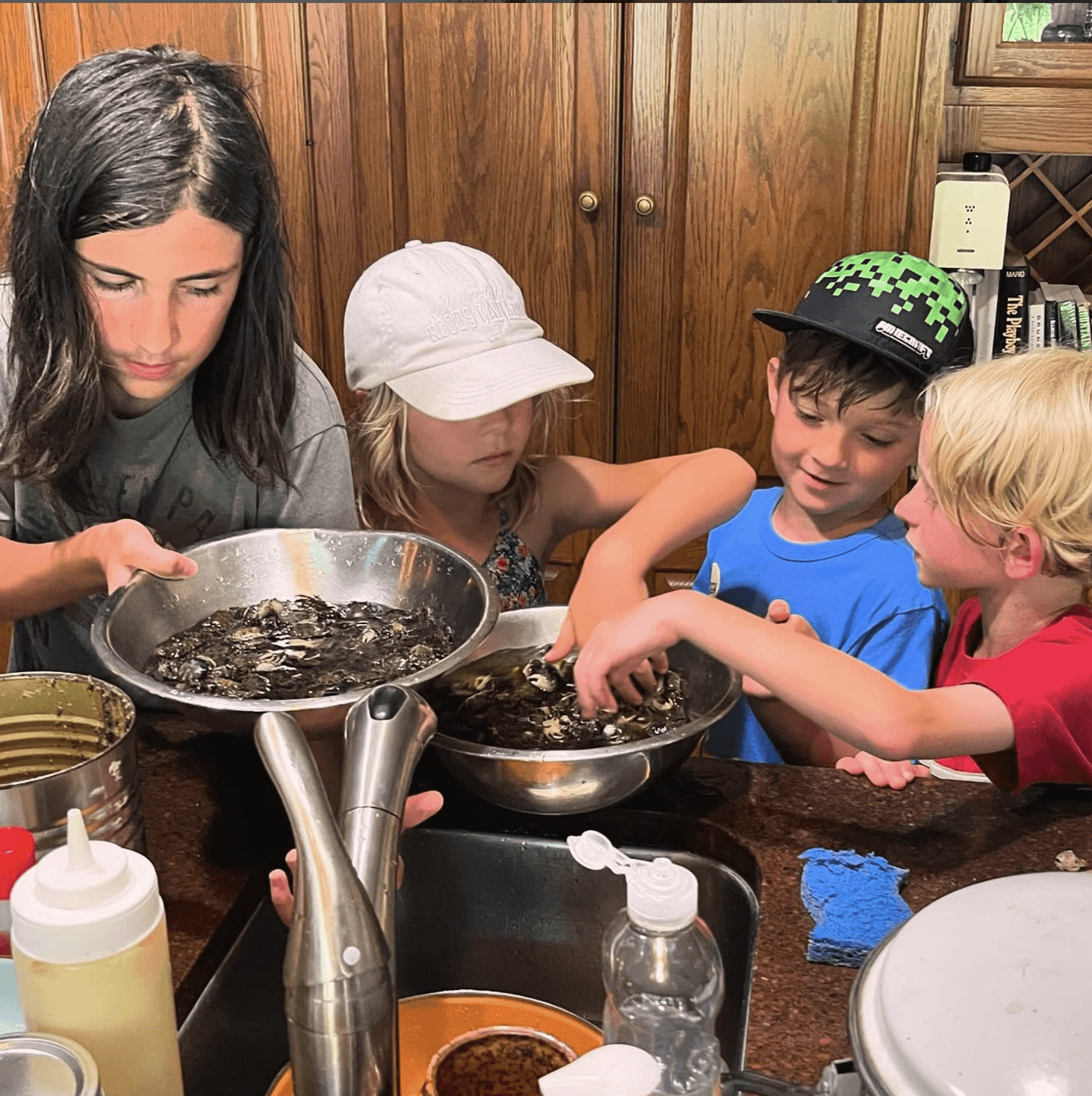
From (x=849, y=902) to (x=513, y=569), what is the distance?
801 mm

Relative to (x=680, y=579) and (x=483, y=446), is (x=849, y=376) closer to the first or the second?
(x=483, y=446)

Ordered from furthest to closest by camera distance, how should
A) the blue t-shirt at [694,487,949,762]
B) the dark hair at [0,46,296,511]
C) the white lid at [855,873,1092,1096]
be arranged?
1. the blue t-shirt at [694,487,949,762]
2. the dark hair at [0,46,296,511]
3. the white lid at [855,873,1092,1096]

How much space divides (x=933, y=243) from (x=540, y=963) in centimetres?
181

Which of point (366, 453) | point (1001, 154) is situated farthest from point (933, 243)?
point (366, 453)

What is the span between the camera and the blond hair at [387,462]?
4.79ft

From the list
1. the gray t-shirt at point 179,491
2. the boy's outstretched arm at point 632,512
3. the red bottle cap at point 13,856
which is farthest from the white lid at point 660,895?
the gray t-shirt at point 179,491

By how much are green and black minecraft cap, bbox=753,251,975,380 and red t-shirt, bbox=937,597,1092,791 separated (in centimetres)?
40

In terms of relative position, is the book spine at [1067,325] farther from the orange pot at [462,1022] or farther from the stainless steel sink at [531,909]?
the orange pot at [462,1022]

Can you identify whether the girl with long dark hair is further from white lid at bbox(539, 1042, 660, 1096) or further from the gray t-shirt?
white lid at bbox(539, 1042, 660, 1096)

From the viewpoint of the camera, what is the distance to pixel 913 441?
4.72 feet

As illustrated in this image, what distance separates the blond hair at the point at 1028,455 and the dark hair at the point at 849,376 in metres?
0.31

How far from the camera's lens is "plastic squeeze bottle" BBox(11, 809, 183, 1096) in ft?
1.77

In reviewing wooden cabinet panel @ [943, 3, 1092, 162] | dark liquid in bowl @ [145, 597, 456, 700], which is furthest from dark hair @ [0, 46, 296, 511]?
wooden cabinet panel @ [943, 3, 1092, 162]

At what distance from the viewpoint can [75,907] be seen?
0.54 metres
